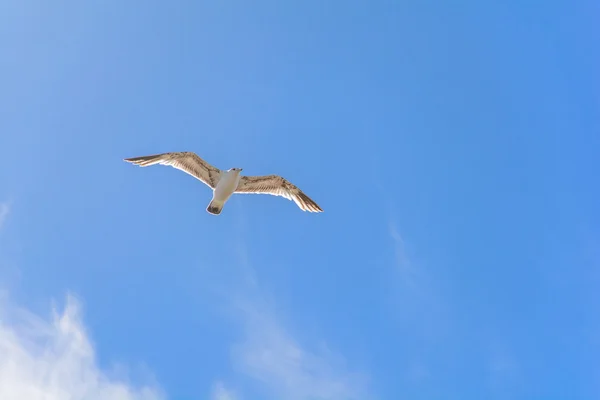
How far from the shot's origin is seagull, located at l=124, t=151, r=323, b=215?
23844 mm

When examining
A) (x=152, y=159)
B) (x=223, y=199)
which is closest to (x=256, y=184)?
(x=223, y=199)

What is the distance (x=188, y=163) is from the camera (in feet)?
79.4

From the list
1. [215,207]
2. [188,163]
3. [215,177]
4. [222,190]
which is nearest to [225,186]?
[222,190]

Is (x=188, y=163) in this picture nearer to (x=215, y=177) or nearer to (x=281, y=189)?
(x=215, y=177)

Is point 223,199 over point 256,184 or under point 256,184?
under

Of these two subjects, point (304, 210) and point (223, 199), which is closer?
point (223, 199)

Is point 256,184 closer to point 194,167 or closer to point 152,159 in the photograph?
point 194,167

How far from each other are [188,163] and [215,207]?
2.53 metres

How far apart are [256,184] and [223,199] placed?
2091 mm

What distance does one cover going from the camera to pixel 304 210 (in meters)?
26.1

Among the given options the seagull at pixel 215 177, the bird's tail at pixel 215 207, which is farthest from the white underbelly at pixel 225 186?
the bird's tail at pixel 215 207

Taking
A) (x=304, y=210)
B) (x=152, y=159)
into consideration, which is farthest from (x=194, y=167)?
(x=304, y=210)

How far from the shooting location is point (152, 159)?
23.7m

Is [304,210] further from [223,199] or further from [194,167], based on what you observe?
[194,167]
